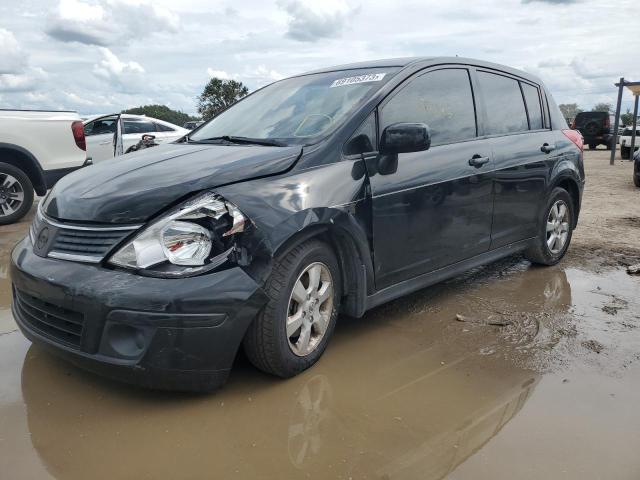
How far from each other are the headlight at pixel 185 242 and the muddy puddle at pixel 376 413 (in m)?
0.70

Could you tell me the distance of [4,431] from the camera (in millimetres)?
2428

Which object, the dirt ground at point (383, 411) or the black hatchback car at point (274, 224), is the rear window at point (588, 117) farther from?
the dirt ground at point (383, 411)

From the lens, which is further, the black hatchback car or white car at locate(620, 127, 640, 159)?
white car at locate(620, 127, 640, 159)

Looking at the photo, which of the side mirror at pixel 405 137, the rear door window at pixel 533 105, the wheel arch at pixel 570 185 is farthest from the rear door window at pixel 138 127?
the side mirror at pixel 405 137

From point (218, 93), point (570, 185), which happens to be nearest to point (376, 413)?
point (570, 185)

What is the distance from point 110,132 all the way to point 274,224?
31.2 ft

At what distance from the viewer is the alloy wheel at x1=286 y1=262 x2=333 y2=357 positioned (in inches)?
111

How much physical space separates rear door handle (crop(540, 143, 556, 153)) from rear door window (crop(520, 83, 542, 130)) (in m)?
0.17

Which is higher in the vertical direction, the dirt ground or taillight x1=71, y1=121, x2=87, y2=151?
taillight x1=71, y1=121, x2=87, y2=151

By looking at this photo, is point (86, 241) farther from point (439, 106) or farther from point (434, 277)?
point (439, 106)

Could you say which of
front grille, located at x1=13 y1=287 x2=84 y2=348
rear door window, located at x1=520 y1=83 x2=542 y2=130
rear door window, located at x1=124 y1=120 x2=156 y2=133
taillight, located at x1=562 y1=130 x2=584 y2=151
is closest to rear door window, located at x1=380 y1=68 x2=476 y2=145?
rear door window, located at x1=520 y1=83 x2=542 y2=130

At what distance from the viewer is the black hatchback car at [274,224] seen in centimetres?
244

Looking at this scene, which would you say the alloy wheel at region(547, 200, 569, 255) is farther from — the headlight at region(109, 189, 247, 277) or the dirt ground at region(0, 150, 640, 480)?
Result: the headlight at region(109, 189, 247, 277)

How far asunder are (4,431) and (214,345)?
978 mm
